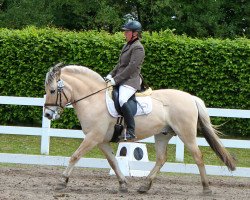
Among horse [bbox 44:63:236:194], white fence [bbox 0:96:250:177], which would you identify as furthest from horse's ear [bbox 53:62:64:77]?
white fence [bbox 0:96:250:177]

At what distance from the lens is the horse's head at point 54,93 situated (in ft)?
32.7

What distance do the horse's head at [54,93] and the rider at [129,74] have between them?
2.42 feet

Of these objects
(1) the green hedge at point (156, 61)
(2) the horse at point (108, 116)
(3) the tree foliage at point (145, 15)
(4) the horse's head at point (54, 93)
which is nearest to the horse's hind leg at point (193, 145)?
(2) the horse at point (108, 116)

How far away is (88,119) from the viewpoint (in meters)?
9.98

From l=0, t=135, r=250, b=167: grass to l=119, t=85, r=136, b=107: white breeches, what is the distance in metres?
4.60

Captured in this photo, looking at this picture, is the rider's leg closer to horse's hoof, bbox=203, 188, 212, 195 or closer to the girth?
the girth

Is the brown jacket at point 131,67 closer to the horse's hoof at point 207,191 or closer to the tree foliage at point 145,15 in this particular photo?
the horse's hoof at point 207,191

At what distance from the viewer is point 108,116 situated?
10070mm

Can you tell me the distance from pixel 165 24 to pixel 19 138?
28.5 ft

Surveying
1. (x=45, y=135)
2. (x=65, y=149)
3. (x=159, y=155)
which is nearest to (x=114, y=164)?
(x=159, y=155)

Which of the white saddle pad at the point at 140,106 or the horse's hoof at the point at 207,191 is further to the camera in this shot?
the horse's hoof at the point at 207,191

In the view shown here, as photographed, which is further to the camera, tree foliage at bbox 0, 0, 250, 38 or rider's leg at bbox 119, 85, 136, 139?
tree foliage at bbox 0, 0, 250, 38

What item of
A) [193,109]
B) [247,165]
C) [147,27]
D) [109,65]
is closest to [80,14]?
[147,27]

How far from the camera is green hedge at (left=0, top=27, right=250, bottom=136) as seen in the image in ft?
55.1
